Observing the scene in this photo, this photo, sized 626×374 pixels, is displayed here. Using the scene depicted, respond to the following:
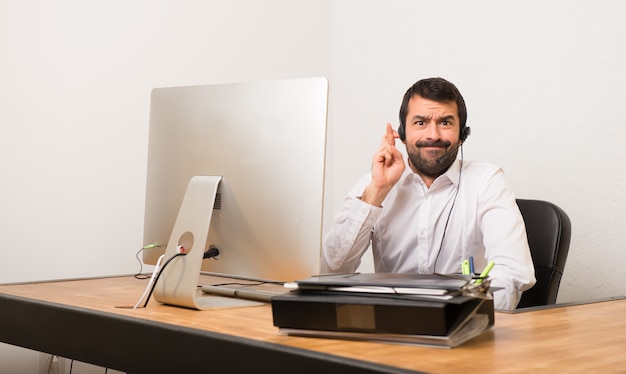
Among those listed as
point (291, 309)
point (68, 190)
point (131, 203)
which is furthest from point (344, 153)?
point (291, 309)

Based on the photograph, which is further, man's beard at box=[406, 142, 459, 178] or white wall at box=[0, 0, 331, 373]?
white wall at box=[0, 0, 331, 373]

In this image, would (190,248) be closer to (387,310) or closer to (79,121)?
(387,310)

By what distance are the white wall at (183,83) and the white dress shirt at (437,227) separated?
54cm

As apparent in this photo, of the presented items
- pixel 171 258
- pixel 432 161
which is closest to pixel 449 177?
pixel 432 161

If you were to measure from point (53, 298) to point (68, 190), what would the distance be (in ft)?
3.20

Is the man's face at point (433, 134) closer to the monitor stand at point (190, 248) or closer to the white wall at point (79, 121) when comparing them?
the monitor stand at point (190, 248)

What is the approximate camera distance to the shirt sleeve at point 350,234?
6.80ft

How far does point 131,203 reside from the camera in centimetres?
275

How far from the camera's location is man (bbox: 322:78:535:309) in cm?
208

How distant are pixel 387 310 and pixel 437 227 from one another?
1.11m

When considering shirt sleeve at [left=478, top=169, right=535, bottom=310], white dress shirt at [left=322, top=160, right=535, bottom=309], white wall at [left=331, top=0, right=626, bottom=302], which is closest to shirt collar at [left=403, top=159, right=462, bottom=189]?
white dress shirt at [left=322, top=160, right=535, bottom=309]

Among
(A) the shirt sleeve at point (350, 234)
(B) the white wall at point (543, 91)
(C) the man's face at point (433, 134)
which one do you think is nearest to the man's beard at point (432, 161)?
(C) the man's face at point (433, 134)

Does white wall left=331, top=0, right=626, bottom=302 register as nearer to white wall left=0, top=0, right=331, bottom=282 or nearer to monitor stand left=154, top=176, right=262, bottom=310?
white wall left=0, top=0, right=331, bottom=282

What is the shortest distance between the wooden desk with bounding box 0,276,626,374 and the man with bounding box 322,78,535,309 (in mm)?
464
